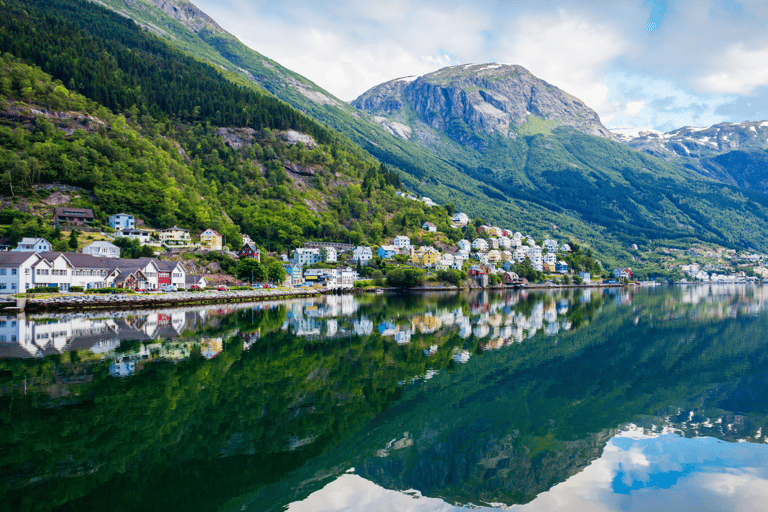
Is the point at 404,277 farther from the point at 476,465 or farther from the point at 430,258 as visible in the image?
the point at 476,465

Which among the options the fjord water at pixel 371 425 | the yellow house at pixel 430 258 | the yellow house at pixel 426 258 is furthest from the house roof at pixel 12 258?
the yellow house at pixel 430 258

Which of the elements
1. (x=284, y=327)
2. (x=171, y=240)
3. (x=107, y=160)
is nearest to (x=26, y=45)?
(x=107, y=160)

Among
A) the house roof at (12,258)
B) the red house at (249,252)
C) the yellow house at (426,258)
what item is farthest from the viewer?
the yellow house at (426,258)

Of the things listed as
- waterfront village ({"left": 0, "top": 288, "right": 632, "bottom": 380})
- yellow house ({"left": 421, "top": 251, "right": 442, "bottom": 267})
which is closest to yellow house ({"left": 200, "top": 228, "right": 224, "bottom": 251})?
waterfront village ({"left": 0, "top": 288, "right": 632, "bottom": 380})

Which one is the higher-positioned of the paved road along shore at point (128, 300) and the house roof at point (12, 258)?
the house roof at point (12, 258)

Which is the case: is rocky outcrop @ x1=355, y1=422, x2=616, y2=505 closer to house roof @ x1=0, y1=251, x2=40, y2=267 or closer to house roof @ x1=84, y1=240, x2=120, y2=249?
house roof @ x1=0, y1=251, x2=40, y2=267

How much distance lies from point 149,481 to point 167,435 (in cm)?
272

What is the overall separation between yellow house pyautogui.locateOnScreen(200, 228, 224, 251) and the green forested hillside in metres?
4.08

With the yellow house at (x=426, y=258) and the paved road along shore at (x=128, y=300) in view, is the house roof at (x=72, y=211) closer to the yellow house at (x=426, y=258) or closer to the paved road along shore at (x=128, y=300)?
the paved road along shore at (x=128, y=300)

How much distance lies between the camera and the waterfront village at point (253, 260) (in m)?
53.3

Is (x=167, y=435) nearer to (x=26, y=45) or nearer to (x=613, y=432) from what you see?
(x=613, y=432)

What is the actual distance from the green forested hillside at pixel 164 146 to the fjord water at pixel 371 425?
58.5m

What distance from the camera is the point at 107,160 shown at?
82062 millimetres

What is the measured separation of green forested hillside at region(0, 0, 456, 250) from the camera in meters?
79.2
